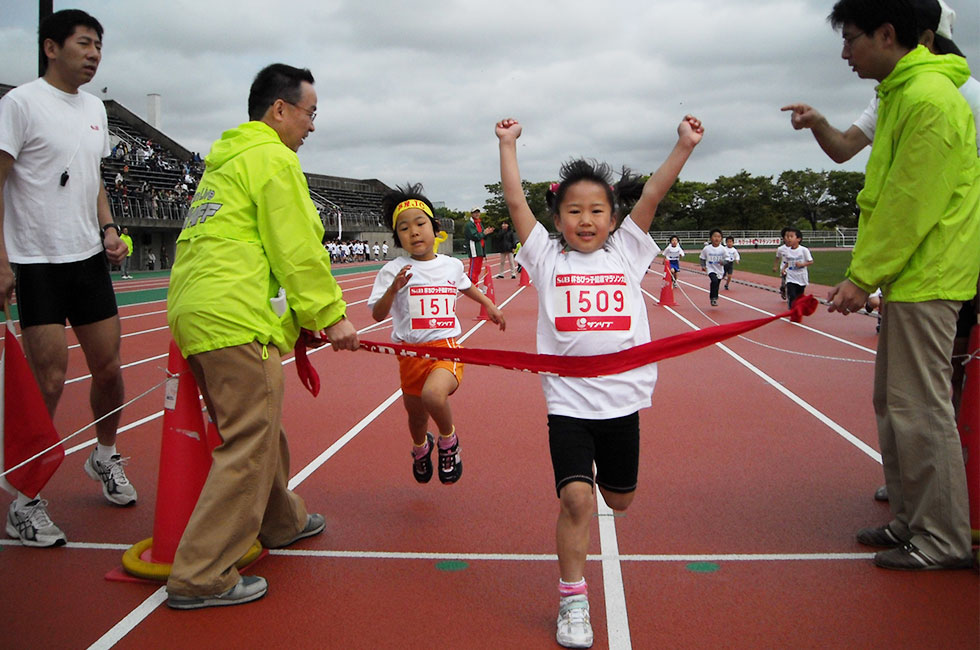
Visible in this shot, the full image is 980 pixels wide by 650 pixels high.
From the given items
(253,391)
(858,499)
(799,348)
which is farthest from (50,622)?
(799,348)

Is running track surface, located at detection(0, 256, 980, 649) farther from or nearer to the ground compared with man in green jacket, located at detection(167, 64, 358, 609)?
nearer to the ground

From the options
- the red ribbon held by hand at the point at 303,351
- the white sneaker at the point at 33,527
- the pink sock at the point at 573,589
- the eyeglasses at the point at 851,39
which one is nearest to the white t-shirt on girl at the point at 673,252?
the eyeglasses at the point at 851,39

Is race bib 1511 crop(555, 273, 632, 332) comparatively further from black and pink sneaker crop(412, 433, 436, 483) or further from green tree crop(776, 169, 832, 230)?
green tree crop(776, 169, 832, 230)

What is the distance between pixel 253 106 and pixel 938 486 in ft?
11.6

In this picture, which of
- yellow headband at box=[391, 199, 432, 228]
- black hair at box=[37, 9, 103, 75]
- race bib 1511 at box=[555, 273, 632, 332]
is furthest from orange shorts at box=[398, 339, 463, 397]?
black hair at box=[37, 9, 103, 75]

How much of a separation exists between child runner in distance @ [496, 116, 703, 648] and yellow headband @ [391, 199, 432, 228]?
1.75 m

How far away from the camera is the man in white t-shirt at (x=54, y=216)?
13.1ft

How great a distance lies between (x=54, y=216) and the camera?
412 centimetres

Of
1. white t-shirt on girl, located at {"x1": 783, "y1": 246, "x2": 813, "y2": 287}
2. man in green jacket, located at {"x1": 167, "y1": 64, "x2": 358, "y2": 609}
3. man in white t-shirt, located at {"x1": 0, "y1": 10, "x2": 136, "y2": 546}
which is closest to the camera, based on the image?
man in green jacket, located at {"x1": 167, "y1": 64, "x2": 358, "y2": 609}

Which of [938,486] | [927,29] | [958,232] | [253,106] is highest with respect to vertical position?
[927,29]

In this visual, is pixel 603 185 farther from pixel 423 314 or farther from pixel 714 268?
pixel 714 268

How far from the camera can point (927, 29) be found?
3648mm

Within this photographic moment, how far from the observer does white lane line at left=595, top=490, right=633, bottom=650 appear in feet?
9.90

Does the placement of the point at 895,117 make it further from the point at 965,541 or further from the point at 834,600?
the point at 834,600
